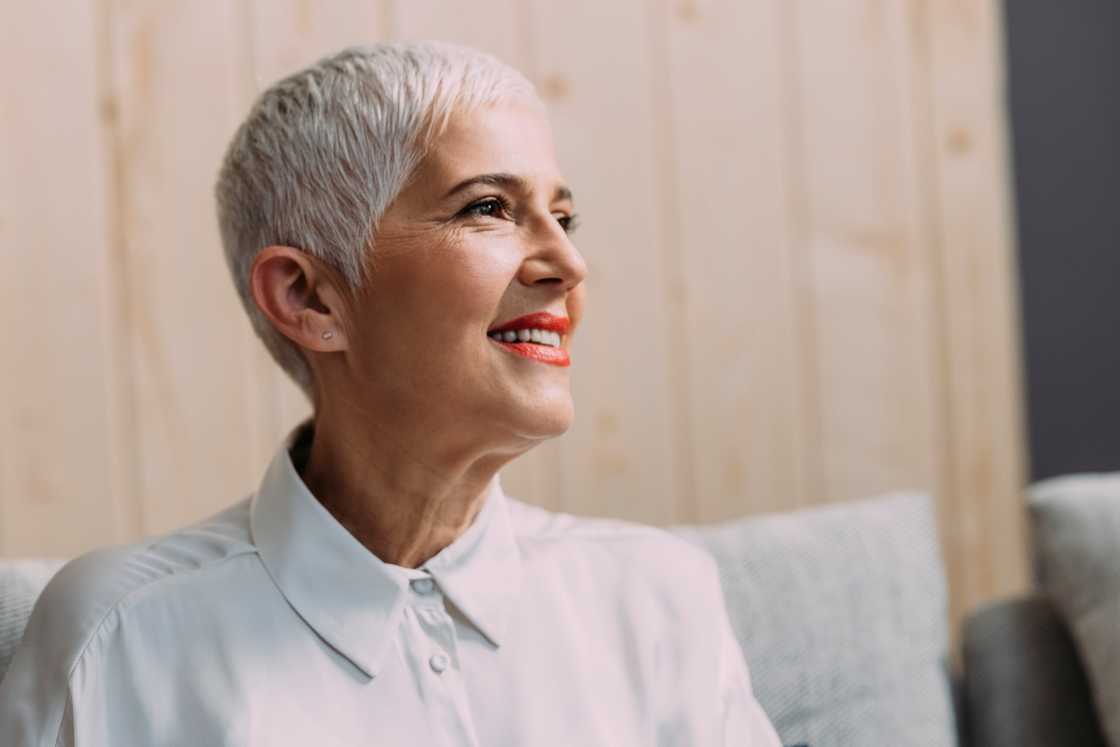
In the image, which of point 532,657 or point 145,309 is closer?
point 532,657

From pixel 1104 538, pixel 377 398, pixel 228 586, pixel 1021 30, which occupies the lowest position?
pixel 1104 538

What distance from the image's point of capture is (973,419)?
2.30 meters

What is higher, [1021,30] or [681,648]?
[1021,30]

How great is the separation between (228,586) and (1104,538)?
1162mm

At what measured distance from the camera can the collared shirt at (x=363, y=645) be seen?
3.92 feet

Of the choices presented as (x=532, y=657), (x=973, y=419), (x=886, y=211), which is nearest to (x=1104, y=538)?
(x=973, y=419)

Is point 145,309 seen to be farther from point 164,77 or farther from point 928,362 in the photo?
point 928,362

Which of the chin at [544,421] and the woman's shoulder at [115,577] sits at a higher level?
the chin at [544,421]

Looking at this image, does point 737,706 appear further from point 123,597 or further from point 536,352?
point 123,597

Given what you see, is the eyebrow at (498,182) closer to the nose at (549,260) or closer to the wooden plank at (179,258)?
the nose at (549,260)

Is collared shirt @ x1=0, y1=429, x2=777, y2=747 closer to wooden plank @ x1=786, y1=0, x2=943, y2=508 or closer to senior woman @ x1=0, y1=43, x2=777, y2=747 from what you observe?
senior woman @ x1=0, y1=43, x2=777, y2=747

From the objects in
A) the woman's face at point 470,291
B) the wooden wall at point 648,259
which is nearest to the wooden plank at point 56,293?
the wooden wall at point 648,259

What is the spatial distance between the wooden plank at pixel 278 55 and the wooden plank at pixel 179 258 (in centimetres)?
2

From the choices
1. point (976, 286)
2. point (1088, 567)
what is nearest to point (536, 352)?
point (1088, 567)
